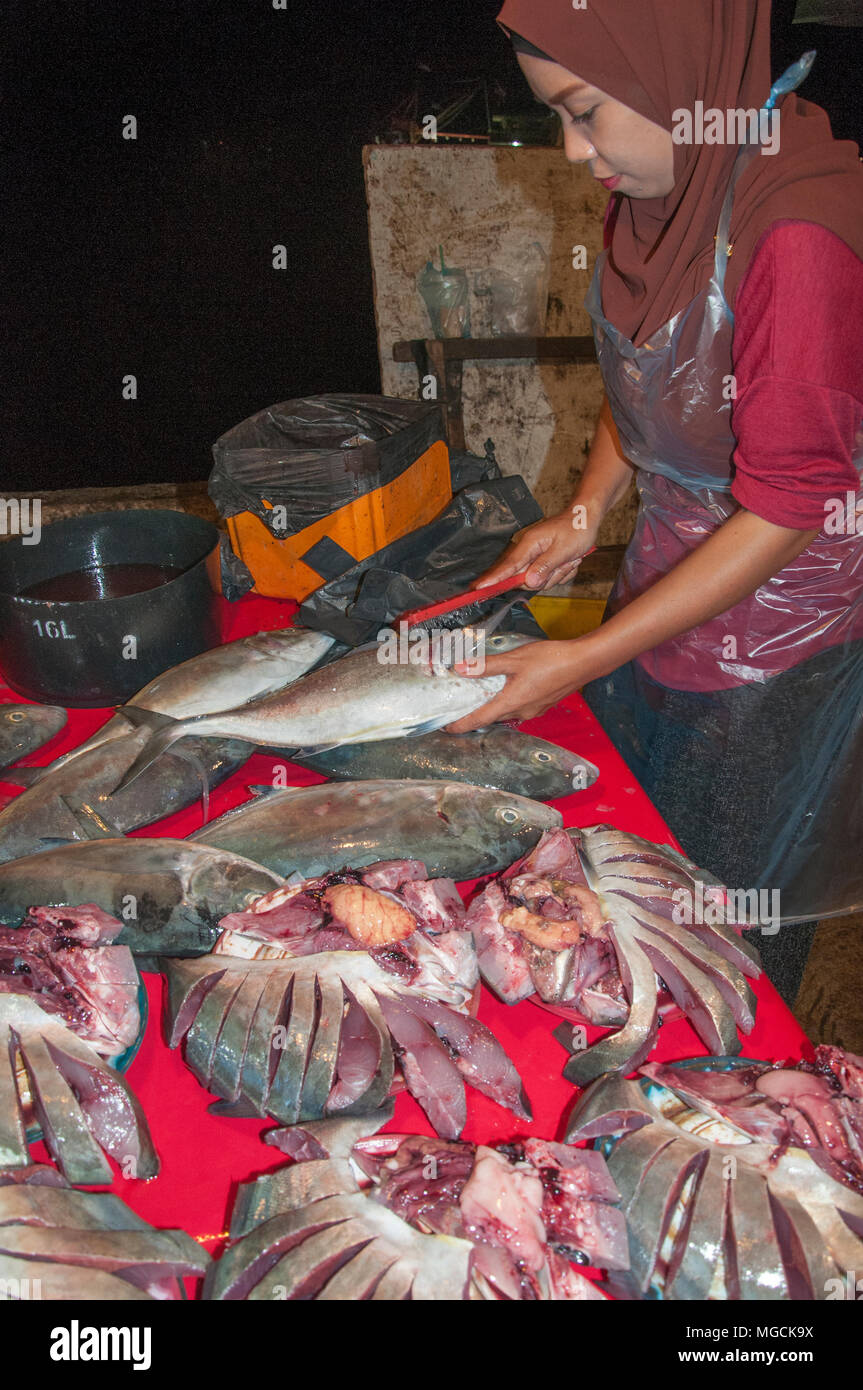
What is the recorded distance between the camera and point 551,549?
2.55m

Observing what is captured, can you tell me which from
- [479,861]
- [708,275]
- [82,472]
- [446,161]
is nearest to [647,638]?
[479,861]

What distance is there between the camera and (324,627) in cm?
252

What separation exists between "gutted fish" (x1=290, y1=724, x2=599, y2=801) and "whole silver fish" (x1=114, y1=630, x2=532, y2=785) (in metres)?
0.04

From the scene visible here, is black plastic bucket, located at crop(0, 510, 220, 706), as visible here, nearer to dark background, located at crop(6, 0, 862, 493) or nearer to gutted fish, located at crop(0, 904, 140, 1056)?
gutted fish, located at crop(0, 904, 140, 1056)

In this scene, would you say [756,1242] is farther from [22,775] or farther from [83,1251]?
[22,775]

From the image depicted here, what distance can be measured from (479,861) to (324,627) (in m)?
1.00

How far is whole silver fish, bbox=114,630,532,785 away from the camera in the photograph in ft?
6.89
